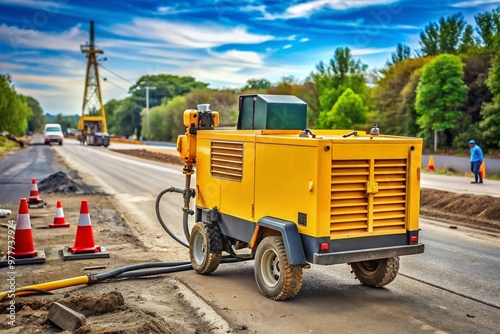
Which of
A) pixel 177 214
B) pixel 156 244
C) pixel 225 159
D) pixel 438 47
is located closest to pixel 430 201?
pixel 177 214

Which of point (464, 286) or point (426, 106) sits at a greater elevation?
point (426, 106)

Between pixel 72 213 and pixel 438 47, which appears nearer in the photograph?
pixel 72 213

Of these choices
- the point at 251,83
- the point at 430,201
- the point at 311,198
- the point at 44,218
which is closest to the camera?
the point at 311,198

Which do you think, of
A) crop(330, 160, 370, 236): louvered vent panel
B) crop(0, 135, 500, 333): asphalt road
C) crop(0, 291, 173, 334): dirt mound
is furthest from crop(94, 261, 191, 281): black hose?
crop(330, 160, 370, 236): louvered vent panel

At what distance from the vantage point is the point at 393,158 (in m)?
7.30

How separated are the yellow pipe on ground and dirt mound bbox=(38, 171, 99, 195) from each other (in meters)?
11.8

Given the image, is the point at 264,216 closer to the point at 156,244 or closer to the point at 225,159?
the point at 225,159

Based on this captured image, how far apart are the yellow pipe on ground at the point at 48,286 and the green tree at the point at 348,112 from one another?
48.0m

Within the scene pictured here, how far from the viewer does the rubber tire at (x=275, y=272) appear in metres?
7.06

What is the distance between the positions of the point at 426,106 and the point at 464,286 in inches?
1504

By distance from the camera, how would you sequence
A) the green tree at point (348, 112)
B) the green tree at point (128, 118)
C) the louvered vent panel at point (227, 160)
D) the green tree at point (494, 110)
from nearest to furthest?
1. the louvered vent panel at point (227, 160)
2. the green tree at point (494, 110)
3. the green tree at point (348, 112)
4. the green tree at point (128, 118)

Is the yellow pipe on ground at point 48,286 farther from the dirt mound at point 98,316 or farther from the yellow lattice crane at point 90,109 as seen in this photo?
the yellow lattice crane at point 90,109

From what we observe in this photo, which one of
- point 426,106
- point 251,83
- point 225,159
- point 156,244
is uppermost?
point 251,83

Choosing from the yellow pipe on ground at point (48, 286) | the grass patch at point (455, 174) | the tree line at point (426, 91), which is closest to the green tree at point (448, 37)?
the tree line at point (426, 91)
